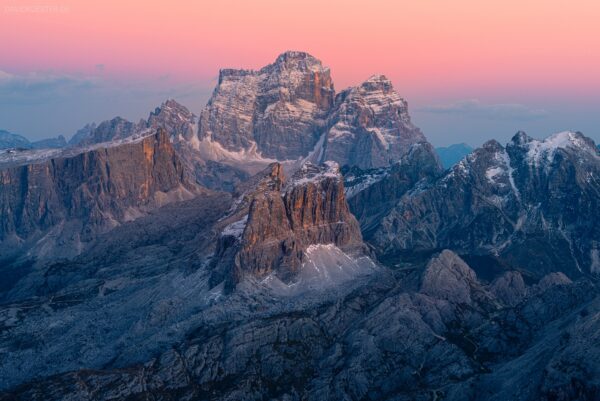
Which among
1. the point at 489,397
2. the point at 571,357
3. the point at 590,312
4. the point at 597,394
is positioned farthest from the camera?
the point at 590,312

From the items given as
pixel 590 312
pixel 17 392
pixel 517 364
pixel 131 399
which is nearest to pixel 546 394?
pixel 517 364

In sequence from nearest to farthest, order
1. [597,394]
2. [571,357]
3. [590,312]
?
[597,394]
[571,357]
[590,312]

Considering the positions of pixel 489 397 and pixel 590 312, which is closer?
pixel 489 397

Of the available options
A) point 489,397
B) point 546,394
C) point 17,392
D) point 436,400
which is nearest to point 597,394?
point 546,394

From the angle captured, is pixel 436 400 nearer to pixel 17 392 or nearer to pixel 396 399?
pixel 396 399

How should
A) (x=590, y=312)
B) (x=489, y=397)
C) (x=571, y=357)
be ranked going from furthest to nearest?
(x=590, y=312), (x=489, y=397), (x=571, y=357)

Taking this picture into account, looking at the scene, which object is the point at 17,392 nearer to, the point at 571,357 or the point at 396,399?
the point at 396,399

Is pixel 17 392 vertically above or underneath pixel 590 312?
underneath

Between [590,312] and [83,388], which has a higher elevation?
[590,312]

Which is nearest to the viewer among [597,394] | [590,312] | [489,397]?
[597,394]
